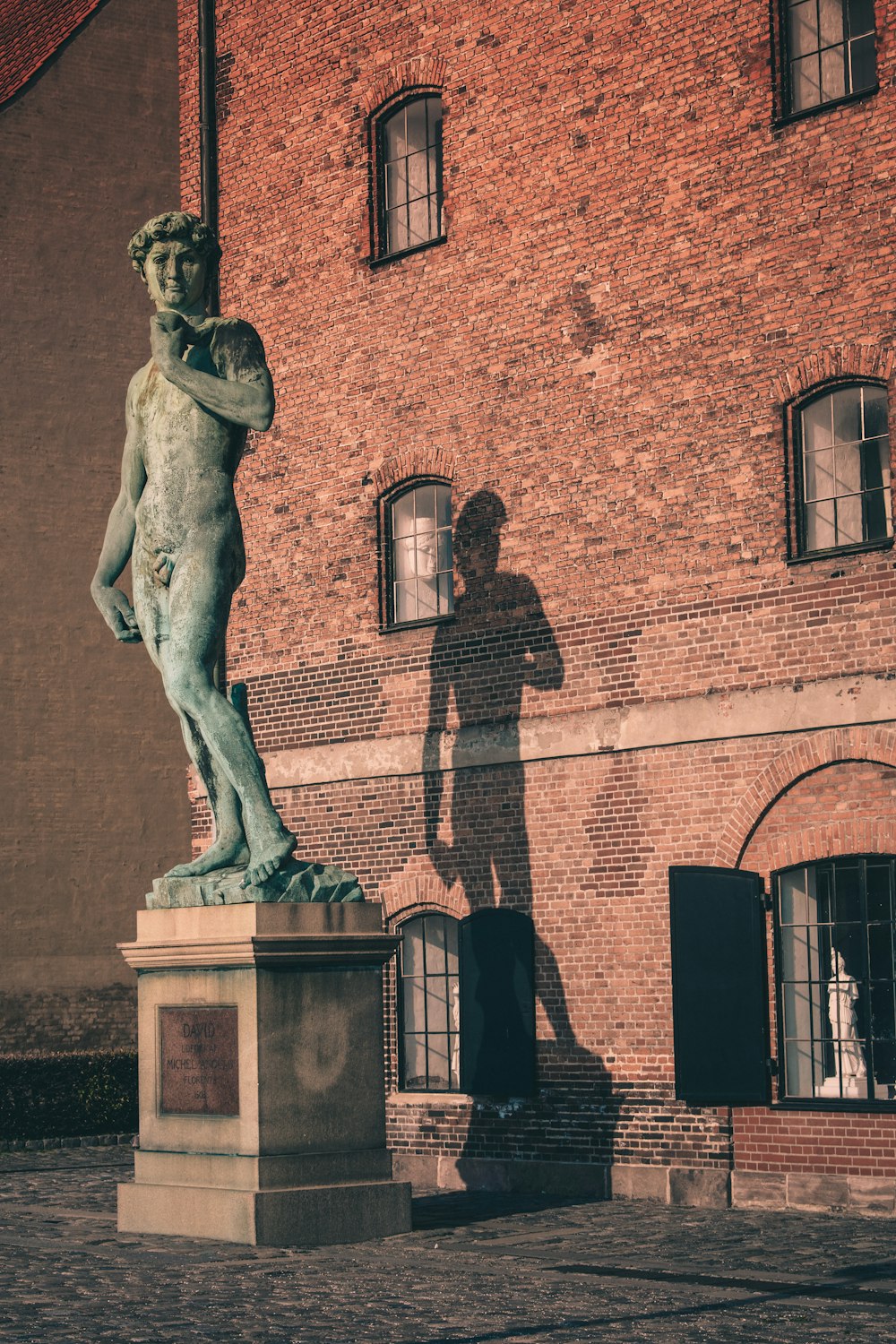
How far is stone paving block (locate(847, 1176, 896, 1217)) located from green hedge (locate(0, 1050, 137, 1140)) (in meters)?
10.6

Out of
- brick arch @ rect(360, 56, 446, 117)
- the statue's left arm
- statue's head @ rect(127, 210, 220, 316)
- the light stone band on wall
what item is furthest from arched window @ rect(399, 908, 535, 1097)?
brick arch @ rect(360, 56, 446, 117)

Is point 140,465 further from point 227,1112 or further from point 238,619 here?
point 238,619

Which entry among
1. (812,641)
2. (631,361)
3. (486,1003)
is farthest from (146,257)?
(486,1003)

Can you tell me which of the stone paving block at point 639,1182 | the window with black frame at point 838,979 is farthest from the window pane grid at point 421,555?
the stone paving block at point 639,1182

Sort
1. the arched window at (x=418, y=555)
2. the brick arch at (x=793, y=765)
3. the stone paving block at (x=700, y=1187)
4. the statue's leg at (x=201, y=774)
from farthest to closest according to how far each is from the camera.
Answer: the arched window at (x=418, y=555), the stone paving block at (x=700, y=1187), the brick arch at (x=793, y=765), the statue's leg at (x=201, y=774)

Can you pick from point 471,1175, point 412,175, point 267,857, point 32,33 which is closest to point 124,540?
point 267,857

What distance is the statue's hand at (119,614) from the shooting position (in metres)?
13.1

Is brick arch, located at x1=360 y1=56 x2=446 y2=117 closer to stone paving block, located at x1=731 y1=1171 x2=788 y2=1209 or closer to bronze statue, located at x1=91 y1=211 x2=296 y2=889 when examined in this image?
bronze statue, located at x1=91 y1=211 x2=296 y2=889

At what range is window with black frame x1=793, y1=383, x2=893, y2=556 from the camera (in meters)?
14.2

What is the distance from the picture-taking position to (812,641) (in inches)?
559

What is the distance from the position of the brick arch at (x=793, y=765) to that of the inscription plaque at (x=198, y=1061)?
4.20m

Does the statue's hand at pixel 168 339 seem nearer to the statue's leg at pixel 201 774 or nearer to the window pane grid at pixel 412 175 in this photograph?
the statue's leg at pixel 201 774

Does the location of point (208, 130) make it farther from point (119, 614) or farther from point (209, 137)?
point (119, 614)

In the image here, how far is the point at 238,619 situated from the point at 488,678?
10.7 feet
